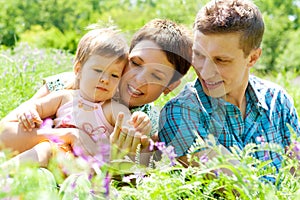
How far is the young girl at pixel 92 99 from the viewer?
2812mm

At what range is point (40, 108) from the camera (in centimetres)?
289

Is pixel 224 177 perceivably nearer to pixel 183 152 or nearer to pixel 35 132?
A: pixel 183 152

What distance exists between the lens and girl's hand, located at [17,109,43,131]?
277cm

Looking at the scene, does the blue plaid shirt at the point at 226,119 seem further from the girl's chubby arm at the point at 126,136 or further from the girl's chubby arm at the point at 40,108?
the girl's chubby arm at the point at 40,108

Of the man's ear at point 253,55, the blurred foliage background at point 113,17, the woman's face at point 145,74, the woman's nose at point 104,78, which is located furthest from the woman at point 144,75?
the blurred foliage background at point 113,17

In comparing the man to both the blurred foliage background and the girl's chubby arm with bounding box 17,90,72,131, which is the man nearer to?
the girl's chubby arm with bounding box 17,90,72,131

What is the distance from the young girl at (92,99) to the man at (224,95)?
0.31 metres

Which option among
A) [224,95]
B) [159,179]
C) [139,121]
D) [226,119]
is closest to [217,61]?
[224,95]

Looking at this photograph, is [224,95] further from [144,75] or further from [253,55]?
[144,75]

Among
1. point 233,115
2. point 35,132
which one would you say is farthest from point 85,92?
point 233,115

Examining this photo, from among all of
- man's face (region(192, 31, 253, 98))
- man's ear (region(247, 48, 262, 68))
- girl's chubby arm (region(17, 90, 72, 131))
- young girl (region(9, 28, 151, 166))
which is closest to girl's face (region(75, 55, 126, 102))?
young girl (region(9, 28, 151, 166))

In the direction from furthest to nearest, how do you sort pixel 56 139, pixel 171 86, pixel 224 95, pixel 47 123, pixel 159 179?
1. pixel 171 86
2. pixel 224 95
3. pixel 47 123
4. pixel 56 139
5. pixel 159 179

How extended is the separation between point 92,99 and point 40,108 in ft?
0.91

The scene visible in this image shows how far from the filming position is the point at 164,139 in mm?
2908
